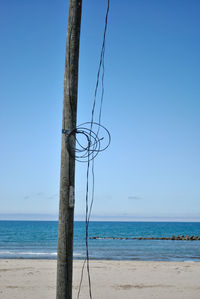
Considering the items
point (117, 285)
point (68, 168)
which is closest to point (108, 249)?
point (117, 285)

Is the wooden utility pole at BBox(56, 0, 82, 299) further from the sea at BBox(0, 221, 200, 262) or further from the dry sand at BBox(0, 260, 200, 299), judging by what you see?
the sea at BBox(0, 221, 200, 262)

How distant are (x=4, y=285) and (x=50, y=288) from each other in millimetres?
1515

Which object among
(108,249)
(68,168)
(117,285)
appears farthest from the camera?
(108,249)

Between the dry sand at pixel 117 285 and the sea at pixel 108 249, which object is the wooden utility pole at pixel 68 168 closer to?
the dry sand at pixel 117 285

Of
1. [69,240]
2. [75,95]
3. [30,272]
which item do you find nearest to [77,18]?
[75,95]

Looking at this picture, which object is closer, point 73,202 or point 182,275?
point 73,202

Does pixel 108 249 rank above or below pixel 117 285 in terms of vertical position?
below

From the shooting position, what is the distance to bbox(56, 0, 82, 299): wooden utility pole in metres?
4.33

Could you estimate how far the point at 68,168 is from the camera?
14.5 feet

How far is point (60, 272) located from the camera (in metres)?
4.32

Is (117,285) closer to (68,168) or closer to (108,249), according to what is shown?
(68,168)

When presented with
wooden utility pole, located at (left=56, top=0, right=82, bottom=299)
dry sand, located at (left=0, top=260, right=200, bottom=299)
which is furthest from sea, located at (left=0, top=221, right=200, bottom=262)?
wooden utility pole, located at (left=56, top=0, right=82, bottom=299)

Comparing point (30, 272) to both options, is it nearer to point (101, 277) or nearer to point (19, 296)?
point (101, 277)

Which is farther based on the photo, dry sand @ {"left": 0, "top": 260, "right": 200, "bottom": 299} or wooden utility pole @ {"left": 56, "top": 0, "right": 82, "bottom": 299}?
dry sand @ {"left": 0, "top": 260, "right": 200, "bottom": 299}
